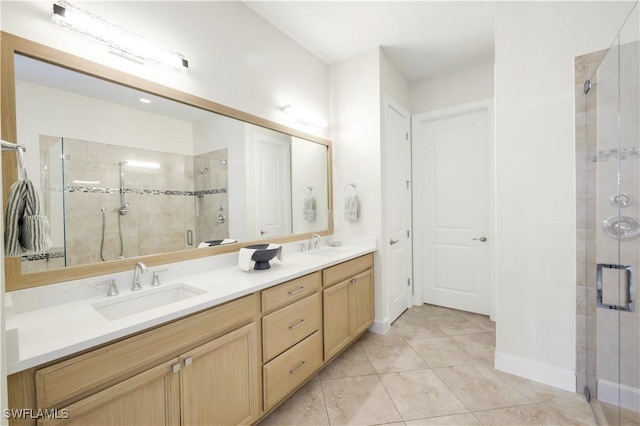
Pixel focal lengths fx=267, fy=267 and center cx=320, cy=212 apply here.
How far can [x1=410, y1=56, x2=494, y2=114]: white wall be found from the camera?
2865 millimetres

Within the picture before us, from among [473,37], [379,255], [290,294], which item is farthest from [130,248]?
[473,37]

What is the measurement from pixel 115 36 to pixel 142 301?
4.35ft

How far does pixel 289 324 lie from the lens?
1.62 m

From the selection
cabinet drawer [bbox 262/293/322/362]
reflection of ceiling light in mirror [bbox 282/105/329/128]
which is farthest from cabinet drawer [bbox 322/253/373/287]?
reflection of ceiling light in mirror [bbox 282/105/329/128]

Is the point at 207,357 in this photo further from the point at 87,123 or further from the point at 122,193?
the point at 87,123

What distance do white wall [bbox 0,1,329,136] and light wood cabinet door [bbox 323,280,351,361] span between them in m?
1.51

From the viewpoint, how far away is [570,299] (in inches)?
70.7

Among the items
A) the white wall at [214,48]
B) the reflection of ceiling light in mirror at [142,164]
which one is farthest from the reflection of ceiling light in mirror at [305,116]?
the reflection of ceiling light in mirror at [142,164]

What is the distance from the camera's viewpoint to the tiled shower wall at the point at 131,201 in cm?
Answer: 124

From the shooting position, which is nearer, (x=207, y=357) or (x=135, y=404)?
(x=135, y=404)

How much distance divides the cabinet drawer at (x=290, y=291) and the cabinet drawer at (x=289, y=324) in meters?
0.04

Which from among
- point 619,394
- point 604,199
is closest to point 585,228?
point 604,199

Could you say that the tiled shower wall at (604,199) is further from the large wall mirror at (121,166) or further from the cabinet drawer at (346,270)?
the large wall mirror at (121,166)

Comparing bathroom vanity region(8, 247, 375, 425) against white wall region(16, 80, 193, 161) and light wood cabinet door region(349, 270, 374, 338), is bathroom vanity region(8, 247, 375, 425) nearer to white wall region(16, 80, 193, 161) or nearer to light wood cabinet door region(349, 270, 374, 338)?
light wood cabinet door region(349, 270, 374, 338)
